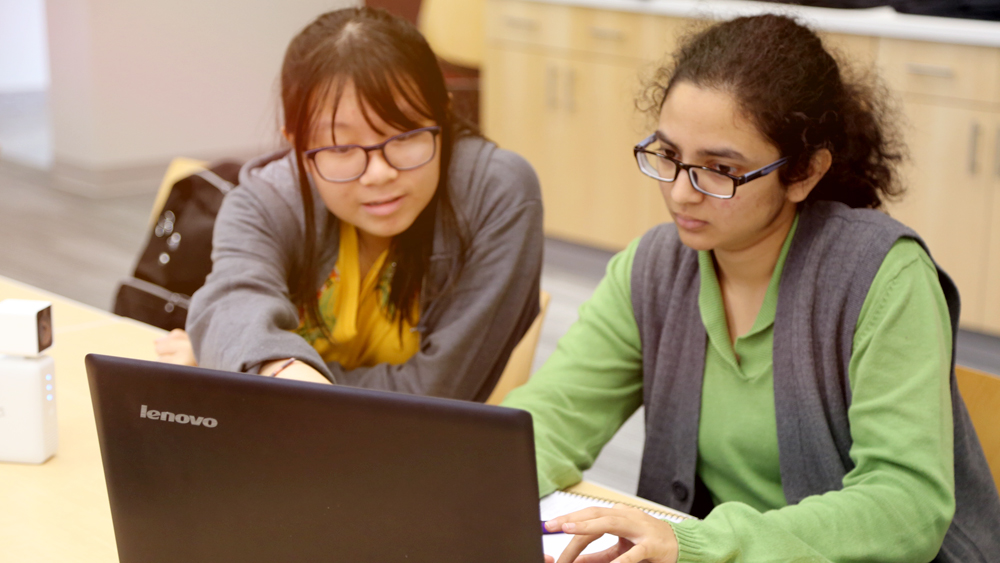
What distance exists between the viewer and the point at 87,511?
116 centimetres

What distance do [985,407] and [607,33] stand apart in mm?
2767

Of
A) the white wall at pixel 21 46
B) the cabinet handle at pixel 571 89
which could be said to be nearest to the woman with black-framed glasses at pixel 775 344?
the cabinet handle at pixel 571 89

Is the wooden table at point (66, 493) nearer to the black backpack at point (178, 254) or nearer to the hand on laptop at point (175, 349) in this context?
the hand on laptop at point (175, 349)

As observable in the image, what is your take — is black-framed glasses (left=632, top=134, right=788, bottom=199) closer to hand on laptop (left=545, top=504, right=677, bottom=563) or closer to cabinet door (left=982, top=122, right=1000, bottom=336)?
hand on laptop (left=545, top=504, right=677, bottom=563)

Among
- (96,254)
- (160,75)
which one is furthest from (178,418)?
(160,75)

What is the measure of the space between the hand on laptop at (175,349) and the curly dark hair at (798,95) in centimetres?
78

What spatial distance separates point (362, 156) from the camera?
140 cm

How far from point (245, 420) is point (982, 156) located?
287cm

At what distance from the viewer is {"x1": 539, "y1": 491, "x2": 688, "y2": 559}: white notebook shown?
1.02 metres

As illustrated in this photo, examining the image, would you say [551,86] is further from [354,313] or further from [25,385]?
[25,385]

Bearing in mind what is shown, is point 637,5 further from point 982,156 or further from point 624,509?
point 624,509

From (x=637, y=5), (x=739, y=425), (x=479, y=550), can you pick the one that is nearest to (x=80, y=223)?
(x=637, y=5)

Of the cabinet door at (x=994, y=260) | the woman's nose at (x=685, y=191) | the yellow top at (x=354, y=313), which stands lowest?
the cabinet door at (x=994, y=260)

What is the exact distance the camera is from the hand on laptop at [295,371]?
1.24 metres
